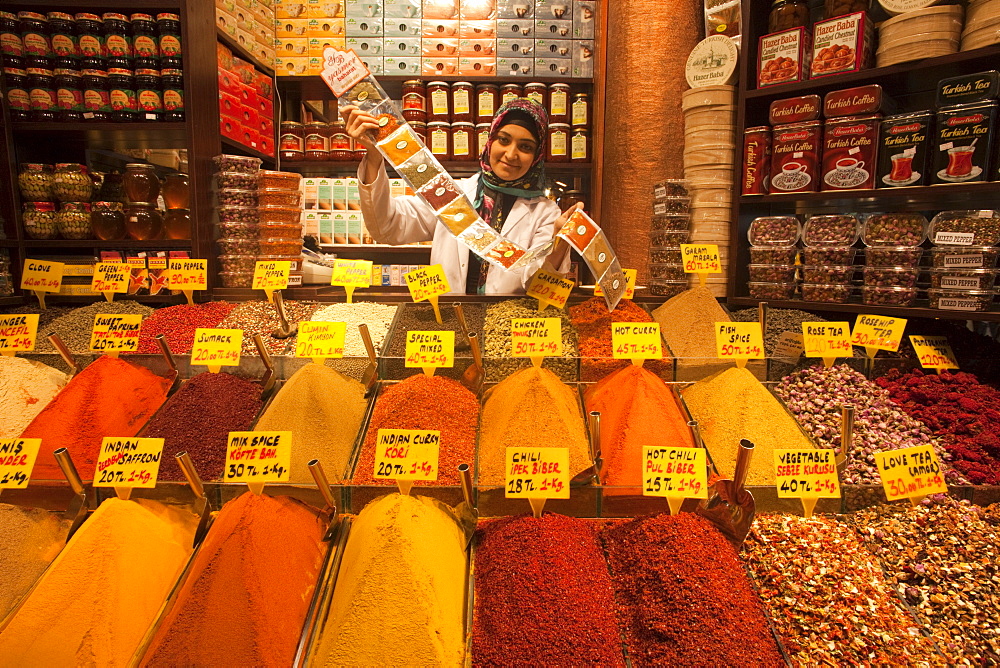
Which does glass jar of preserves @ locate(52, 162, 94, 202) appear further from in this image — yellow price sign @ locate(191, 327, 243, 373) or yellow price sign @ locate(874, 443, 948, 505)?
yellow price sign @ locate(874, 443, 948, 505)

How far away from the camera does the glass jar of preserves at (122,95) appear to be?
199 centimetres

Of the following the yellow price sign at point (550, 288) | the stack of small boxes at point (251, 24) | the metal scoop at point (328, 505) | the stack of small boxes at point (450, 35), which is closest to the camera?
the metal scoop at point (328, 505)

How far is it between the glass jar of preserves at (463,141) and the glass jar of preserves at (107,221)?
157 cm

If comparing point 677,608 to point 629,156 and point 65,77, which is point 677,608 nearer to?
point 629,156

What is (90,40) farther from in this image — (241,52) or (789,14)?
(789,14)

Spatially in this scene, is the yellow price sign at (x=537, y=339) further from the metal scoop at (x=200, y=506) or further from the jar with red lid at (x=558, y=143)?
the jar with red lid at (x=558, y=143)

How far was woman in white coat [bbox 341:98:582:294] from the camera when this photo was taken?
2070 millimetres

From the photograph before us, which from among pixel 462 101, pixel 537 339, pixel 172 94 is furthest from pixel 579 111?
pixel 537 339

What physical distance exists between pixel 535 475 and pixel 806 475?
50 centimetres

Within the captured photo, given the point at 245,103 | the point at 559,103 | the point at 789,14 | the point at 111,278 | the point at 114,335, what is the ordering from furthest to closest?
the point at 559,103 < the point at 245,103 < the point at 789,14 < the point at 111,278 < the point at 114,335

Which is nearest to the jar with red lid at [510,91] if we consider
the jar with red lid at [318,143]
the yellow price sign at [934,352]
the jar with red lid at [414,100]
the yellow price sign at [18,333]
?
the jar with red lid at [414,100]

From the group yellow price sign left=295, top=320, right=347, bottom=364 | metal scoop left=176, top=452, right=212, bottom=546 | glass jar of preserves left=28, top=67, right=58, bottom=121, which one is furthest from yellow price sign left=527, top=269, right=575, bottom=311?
glass jar of preserves left=28, top=67, right=58, bottom=121

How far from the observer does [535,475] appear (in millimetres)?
978

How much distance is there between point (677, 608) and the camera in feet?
2.80
